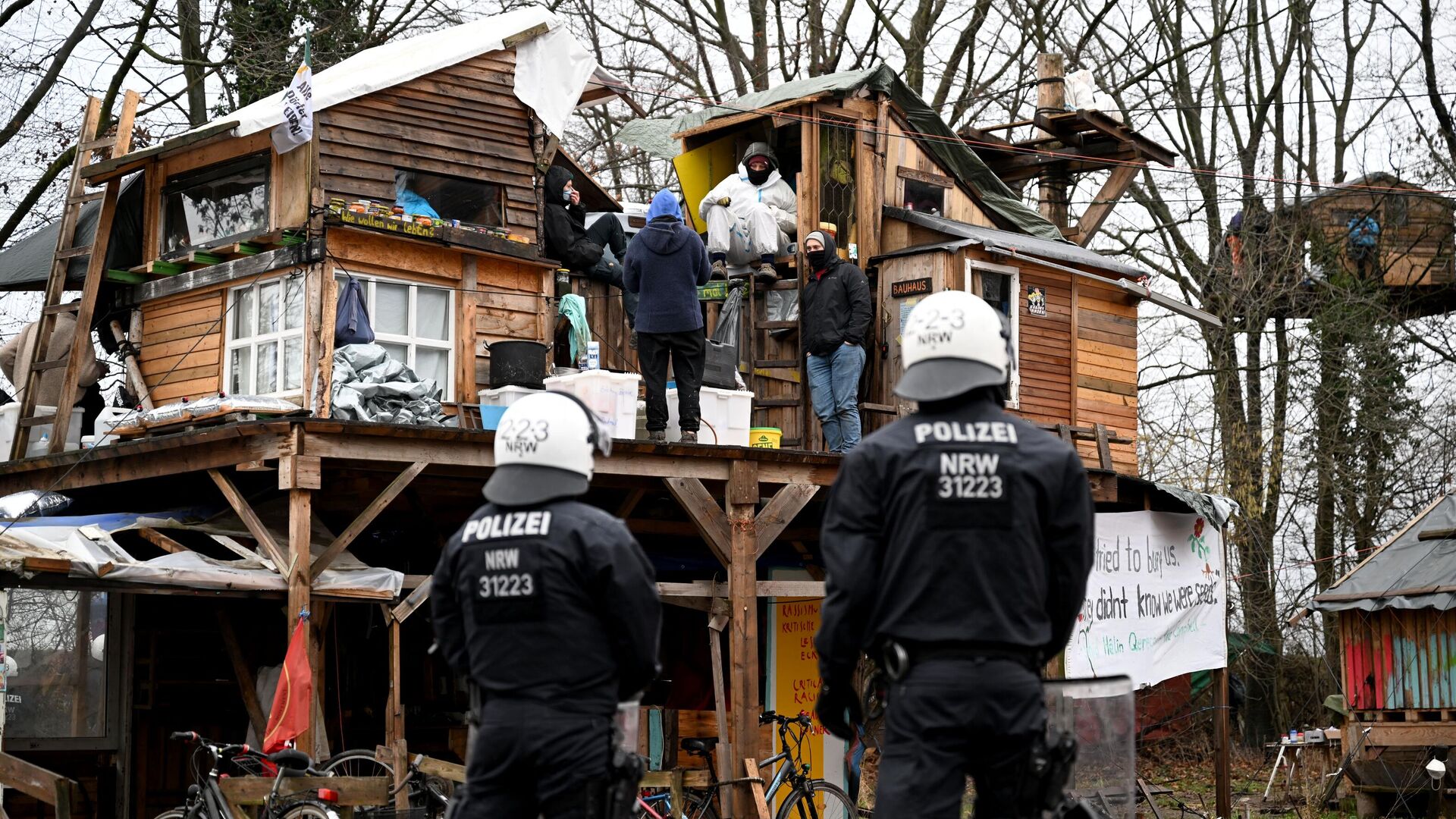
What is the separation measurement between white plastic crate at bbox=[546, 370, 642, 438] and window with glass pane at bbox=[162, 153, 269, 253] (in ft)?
10.1

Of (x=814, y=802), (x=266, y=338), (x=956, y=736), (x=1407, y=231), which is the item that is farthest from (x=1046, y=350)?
(x=1407, y=231)

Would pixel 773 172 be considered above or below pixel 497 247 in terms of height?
above

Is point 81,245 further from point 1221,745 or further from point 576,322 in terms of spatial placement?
point 1221,745

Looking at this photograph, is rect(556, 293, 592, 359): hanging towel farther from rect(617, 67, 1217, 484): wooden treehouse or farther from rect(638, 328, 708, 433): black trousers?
rect(617, 67, 1217, 484): wooden treehouse

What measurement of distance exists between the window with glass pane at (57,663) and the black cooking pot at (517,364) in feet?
13.9

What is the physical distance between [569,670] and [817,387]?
1001 cm

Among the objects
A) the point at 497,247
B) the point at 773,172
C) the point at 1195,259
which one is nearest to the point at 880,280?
the point at 773,172

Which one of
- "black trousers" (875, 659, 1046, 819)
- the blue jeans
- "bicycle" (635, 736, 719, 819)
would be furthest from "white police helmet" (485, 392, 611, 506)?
the blue jeans

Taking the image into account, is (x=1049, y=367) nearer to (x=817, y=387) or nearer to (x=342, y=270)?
(x=817, y=387)

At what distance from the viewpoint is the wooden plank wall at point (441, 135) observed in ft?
47.0

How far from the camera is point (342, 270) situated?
46.2 feet

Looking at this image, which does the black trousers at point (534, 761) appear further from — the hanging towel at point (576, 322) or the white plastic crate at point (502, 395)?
the hanging towel at point (576, 322)

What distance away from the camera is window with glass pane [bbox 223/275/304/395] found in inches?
553

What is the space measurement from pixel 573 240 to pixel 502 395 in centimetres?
222
